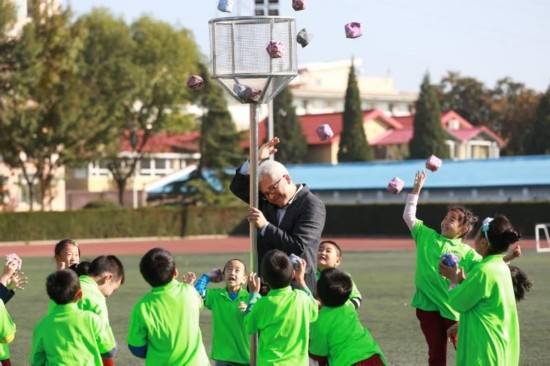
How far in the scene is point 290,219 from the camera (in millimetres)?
8320

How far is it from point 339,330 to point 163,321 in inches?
45.7

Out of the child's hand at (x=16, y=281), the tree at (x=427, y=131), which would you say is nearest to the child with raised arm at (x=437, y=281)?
the child's hand at (x=16, y=281)

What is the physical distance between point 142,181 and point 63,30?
38.6 metres

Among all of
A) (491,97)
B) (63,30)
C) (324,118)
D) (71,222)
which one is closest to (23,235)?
(71,222)

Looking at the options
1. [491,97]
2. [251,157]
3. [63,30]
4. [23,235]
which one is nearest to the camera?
[251,157]

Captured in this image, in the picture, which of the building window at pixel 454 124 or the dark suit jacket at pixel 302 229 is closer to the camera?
the dark suit jacket at pixel 302 229

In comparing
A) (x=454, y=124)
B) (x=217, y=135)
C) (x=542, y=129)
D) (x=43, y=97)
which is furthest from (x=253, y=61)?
(x=454, y=124)

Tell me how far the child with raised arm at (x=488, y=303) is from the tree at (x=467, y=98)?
107 m

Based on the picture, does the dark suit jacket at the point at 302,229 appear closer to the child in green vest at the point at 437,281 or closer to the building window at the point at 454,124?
the child in green vest at the point at 437,281

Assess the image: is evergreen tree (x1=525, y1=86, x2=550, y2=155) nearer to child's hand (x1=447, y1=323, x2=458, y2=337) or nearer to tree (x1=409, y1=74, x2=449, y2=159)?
tree (x1=409, y1=74, x2=449, y2=159)

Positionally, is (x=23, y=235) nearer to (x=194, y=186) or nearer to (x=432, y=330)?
(x=194, y=186)

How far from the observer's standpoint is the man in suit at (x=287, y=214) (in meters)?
8.13

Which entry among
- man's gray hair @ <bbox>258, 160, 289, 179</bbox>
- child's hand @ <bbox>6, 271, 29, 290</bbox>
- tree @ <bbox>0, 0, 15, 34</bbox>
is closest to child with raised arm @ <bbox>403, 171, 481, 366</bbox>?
man's gray hair @ <bbox>258, 160, 289, 179</bbox>

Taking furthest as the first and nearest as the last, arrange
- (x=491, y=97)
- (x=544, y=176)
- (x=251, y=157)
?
(x=491, y=97) → (x=544, y=176) → (x=251, y=157)
